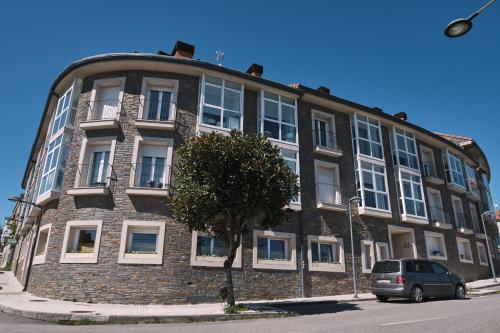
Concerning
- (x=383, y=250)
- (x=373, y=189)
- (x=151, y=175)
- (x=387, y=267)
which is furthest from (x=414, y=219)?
(x=151, y=175)

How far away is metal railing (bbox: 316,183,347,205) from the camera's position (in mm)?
18156

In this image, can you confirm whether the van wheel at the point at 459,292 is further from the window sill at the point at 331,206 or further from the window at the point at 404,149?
the window at the point at 404,149

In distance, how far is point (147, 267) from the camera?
13.4 metres

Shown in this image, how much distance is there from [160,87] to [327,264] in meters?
11.6

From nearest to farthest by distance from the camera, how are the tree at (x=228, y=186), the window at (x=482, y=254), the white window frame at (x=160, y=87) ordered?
the tree at (x=228, y=186), the white window frame at (x=160, y=87), the window at (x=482, y=254)

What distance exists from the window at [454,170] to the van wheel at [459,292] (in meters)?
11.8

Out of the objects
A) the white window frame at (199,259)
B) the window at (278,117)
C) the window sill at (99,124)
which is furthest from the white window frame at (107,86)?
the window at (278,117)

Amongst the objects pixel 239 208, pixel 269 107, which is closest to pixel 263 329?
pixel 239 208

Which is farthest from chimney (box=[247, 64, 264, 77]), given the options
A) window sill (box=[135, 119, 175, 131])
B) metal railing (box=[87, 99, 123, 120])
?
metal railing (box=[87, 99, 123, 120])

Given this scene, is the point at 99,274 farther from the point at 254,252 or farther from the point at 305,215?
the point at 305,215

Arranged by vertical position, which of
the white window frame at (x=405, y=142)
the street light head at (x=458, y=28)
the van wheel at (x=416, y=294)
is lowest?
the van wheel at (x=416, y=294)

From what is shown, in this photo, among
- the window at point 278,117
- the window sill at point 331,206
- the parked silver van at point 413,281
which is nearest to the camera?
the parked silver van at point 413,281

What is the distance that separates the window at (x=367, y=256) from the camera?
1800 centimetres

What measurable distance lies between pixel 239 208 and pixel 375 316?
16.4 ft
